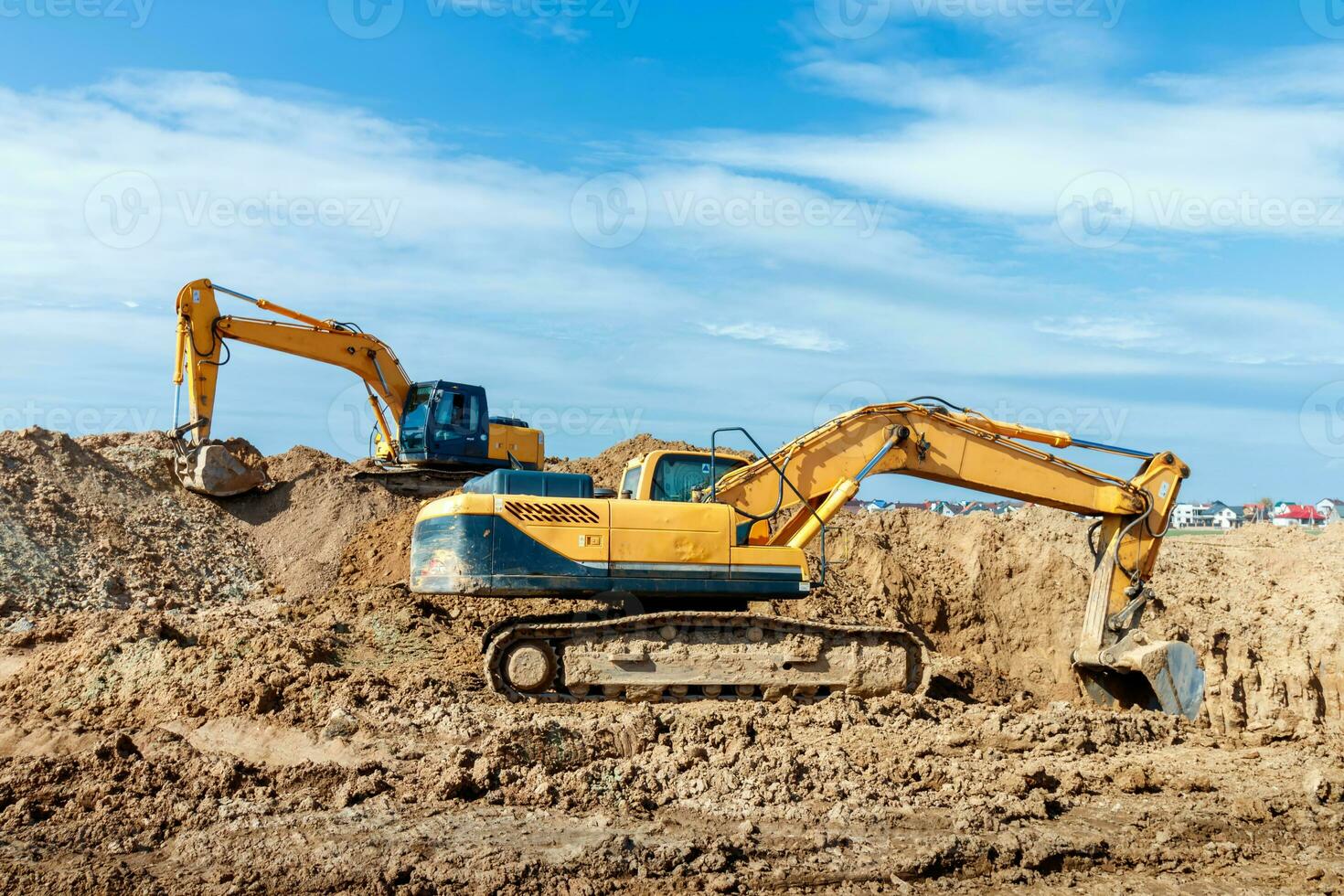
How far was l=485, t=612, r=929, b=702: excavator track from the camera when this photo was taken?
30.6 ft

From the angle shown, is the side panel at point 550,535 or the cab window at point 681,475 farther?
the cab window at point 681,475

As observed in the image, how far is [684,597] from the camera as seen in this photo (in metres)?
9.84

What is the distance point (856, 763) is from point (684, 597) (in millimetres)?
2615

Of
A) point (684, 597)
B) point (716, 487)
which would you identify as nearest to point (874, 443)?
point (716, 487)

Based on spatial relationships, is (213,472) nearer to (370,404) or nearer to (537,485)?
(370,404)

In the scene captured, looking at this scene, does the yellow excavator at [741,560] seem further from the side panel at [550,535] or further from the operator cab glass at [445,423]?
the operator cab glass at [445,423]

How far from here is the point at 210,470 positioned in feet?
62.5

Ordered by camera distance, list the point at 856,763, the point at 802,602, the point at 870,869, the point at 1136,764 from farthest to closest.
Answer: the point at 802,602 < the point at 1136,764 < the point at 856,763 < the point at 870,869

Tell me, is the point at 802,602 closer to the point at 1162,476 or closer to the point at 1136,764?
the point at 1162,476

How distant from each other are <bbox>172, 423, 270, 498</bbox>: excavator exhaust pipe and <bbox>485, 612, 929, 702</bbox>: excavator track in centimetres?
1153

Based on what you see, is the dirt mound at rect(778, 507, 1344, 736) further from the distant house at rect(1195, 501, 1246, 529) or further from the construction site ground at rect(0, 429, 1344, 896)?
the distant house at rect(1195, 501, 1246, 529)

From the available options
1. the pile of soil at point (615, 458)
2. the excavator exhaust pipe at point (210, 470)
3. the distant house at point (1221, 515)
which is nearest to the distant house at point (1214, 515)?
the distant house at point (1221, 515)

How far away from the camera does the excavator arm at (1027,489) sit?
32.2 feet

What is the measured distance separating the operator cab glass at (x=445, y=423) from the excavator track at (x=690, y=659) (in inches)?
442
